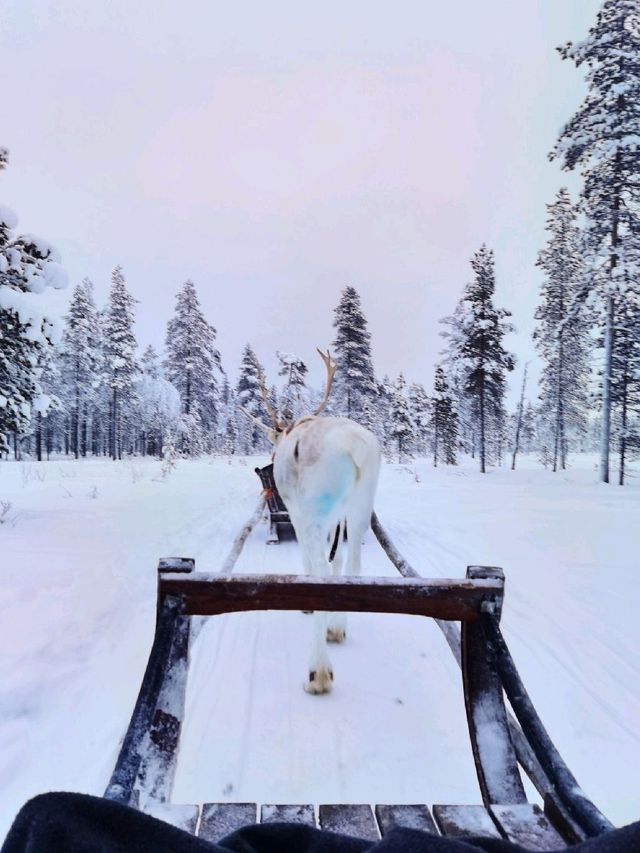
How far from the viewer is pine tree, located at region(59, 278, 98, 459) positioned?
1470 inches

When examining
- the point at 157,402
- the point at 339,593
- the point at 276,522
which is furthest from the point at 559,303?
the point at 157,402

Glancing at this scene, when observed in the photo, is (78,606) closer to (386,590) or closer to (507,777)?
(386,590)

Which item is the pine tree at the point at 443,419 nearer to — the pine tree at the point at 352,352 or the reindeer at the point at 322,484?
the pine tree at the point at 352,352

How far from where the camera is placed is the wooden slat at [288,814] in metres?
1.35

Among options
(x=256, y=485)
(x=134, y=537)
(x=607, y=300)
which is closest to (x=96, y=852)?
(x=134, y=537)

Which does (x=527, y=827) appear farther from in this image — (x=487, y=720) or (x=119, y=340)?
(x=119, y=340)

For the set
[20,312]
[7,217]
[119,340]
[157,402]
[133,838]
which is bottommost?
[133,838]

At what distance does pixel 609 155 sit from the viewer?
1540 centimetres

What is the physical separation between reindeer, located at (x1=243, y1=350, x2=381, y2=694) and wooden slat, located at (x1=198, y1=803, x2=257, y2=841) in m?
1.71

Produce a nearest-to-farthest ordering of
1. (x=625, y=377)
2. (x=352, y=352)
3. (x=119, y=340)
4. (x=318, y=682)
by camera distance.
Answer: (x=318, y=682)
(x=625, y=377)
(x=352, y=352)
(x=119, y=340)

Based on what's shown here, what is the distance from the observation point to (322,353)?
190 inches

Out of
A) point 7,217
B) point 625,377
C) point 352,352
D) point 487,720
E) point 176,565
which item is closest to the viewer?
point 487,720

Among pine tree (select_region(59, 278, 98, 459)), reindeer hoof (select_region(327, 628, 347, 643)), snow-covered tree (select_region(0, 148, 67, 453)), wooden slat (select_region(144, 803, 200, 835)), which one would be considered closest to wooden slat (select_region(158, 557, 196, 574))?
wooden slat (select_region(144, 803, 200, 835))

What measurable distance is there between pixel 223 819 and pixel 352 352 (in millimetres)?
28720
